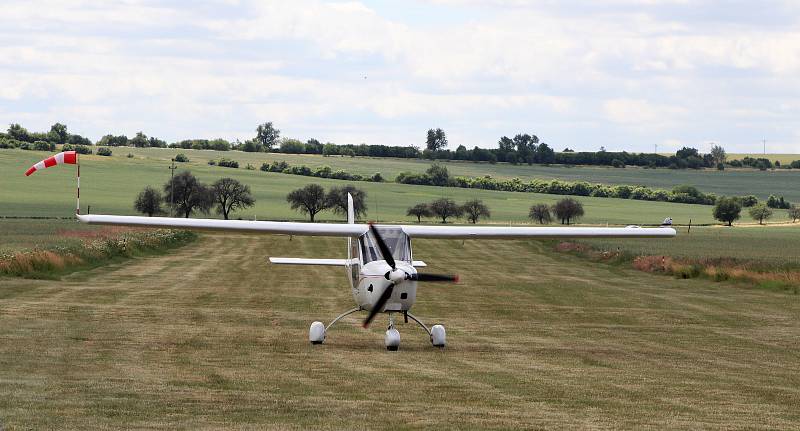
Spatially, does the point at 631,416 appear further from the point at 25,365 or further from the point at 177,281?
the point at 177,281

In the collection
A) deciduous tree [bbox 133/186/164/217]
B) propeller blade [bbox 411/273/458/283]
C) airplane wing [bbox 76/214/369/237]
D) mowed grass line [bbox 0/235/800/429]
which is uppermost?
airplane wing [bbox 76/214/369/237]

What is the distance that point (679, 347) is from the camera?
22.3 meters

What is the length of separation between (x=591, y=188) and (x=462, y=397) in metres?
127

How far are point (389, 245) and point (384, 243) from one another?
2.83 ft

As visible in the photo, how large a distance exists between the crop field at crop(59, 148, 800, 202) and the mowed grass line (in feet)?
354

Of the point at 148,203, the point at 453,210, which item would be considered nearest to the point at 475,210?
the point at 453,210

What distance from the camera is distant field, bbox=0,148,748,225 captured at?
104750mm

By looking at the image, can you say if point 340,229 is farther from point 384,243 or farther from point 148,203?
point 148,203

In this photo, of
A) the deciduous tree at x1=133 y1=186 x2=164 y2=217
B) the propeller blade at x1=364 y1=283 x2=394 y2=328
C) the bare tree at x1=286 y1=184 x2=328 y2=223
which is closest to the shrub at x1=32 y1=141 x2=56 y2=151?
the bare tree at x1=286 y1=184 x2=328 y2=223

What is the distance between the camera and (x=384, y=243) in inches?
755

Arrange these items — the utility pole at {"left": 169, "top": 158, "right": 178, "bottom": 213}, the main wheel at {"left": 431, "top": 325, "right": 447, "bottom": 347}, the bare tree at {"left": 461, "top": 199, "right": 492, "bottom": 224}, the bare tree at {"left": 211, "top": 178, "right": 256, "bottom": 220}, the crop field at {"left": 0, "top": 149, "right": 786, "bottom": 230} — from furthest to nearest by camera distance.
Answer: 1. the bare tree at {"left": 461, "top": 199, "right": 492, "bottom": 224}
2. the bare tree at {"left": 211, "top": 178, "right": 256, "bottom": 220}
3. the crop field at {"left": 0, "top": 149, "right": 786, "bottom": 230}
4. the utility pole at {"left": 169, "top": 158, "right": 178, "bottom": 213}
5. the main wheel at {"left": 431, "top": 325, "right": 447, "bottom": 347}

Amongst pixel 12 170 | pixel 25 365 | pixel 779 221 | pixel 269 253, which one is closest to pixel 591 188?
pixel 779 221

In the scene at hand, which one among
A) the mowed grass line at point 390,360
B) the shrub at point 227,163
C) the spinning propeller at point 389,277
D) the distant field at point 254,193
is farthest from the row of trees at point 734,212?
the spinning propeller at point 389,277

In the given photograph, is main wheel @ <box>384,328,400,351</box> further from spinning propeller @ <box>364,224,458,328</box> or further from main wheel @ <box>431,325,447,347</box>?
main wheel @ <box>431,325,447,347</box>
